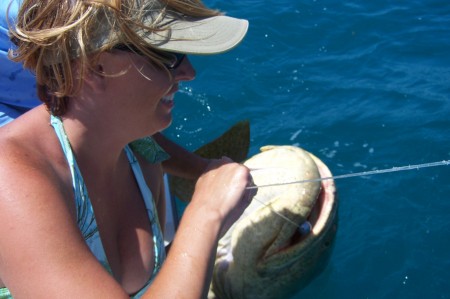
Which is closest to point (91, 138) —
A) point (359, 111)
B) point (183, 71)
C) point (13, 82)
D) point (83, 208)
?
point (83, 208)

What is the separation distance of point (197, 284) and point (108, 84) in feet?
2.08

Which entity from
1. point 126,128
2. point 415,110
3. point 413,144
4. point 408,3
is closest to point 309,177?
point 126,128

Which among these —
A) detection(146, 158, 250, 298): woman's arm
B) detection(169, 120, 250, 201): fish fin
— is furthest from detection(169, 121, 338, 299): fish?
detection(146, 158, 250, 298): woman's arm

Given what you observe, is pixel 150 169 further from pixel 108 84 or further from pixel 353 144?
pixel 353 144

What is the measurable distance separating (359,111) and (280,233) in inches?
99.0

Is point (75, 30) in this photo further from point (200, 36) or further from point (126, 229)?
point (126, 229)

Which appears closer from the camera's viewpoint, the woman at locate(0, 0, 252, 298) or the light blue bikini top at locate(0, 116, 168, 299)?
the woman at locate(0, 0, 252, 298)

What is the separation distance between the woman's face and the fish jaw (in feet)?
3.30

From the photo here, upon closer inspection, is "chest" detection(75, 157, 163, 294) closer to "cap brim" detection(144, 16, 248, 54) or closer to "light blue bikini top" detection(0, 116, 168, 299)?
"light blue bikini top" detection(0, 116, 168, 299)

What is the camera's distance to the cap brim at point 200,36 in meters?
1.72

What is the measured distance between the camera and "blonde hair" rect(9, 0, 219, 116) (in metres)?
1.64

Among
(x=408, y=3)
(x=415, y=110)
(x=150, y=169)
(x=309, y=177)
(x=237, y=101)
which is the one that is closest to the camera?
(x=150, y=169)

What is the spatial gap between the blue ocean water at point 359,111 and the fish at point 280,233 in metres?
0.73

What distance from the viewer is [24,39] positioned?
Result: 1700mm
